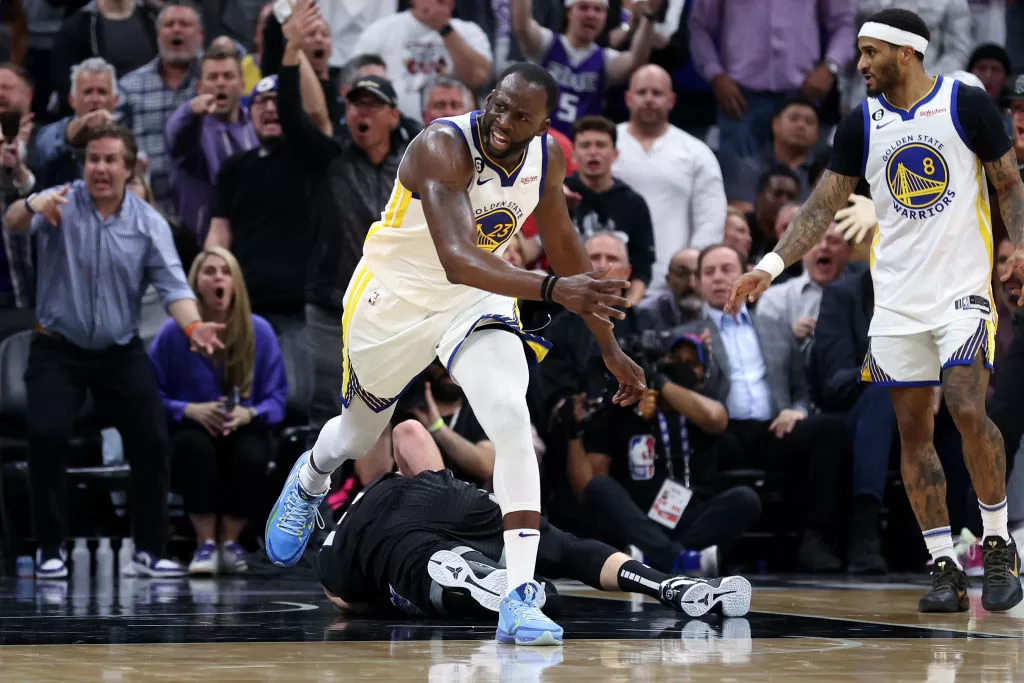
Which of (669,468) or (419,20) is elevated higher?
(419,20)

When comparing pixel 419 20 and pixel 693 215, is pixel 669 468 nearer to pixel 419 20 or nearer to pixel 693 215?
pixel 693 215

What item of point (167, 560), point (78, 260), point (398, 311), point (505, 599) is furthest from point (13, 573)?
point (505, 599)

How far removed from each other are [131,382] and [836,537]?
12.9 ft

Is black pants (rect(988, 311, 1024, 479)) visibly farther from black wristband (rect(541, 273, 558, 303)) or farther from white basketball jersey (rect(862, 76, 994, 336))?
black wristband (rect(541, 273, 558, 303))

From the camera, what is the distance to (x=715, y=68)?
926 centimetres

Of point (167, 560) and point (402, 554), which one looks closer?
point (402, 554)

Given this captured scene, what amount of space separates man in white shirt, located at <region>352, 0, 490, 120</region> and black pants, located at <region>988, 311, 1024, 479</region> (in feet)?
12.2

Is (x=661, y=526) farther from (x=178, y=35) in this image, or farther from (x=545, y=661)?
(x=178, y=35)

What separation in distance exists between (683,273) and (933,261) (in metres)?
3.14

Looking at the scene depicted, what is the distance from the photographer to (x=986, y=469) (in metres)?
5.09

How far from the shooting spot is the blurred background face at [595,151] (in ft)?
27.3

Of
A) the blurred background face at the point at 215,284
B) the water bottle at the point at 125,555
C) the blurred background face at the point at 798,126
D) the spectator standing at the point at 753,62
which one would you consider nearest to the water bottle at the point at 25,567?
the water bottle at the point at 125,555

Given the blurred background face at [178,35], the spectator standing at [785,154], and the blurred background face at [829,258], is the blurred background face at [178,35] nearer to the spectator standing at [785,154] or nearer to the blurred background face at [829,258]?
the spectator standing at [785,154]

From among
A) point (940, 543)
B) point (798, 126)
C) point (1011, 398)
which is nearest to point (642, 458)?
point (1011, 398)
